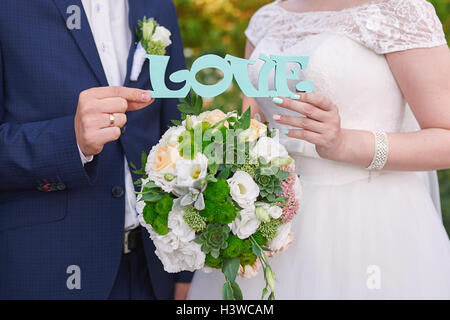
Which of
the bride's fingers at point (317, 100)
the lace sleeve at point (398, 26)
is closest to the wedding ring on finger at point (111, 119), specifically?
the bride's fingers at point (317, 100)

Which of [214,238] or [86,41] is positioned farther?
[86,41]

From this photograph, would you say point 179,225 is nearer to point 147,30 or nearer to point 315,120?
point 315,120

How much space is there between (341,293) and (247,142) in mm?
767

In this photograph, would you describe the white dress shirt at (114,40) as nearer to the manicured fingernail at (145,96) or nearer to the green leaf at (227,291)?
the manicured fingernail at (145,96)

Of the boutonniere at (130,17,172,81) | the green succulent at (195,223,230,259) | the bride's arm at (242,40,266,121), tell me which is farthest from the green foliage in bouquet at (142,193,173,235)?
the bride's arm at (242,40,266,121)

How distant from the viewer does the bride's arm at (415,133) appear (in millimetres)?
1674

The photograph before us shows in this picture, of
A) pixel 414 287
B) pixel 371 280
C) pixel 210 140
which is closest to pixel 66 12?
pixel 210 140

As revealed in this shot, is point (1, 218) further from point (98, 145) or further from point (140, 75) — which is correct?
point (140, 75)

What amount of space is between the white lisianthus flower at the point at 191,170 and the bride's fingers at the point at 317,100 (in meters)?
0.41

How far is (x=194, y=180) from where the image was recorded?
142 centimetres

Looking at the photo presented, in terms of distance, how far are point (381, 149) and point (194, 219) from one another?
2.60ft

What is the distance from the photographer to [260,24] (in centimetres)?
231

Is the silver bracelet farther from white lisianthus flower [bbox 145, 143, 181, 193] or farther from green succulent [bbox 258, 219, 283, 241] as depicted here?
white lisianthus flower [bbox 145, 143, 181, 193]

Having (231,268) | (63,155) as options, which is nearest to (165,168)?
(231,268)
